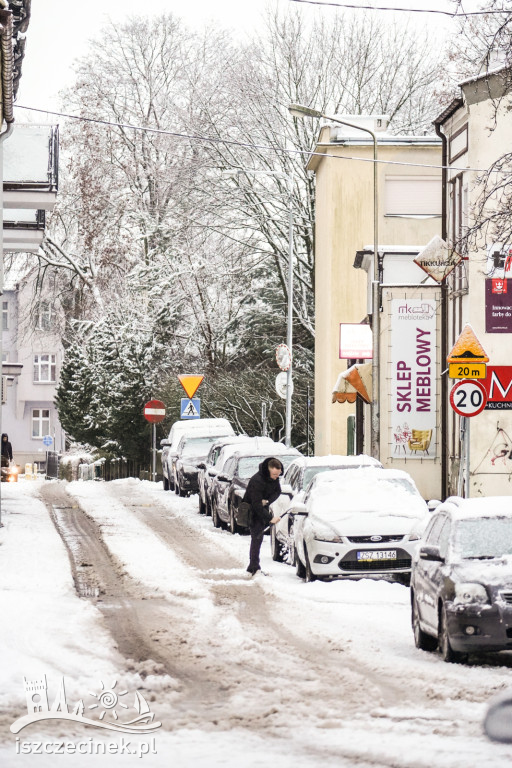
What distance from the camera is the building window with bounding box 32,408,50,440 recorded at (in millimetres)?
98312

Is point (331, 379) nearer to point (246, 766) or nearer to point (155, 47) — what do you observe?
point (155, 47)

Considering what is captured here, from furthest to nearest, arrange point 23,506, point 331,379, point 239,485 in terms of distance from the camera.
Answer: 1. point 331,379
2. point 23,506
3. point 239,485

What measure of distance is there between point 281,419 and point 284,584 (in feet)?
114

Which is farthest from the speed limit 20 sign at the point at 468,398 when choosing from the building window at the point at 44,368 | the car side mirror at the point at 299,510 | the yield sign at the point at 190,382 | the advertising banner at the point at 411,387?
the building window at the point at 44,368

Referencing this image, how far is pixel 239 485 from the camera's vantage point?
26.6 m

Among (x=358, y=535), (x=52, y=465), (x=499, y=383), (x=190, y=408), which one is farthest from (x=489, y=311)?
(x=52, y=465)

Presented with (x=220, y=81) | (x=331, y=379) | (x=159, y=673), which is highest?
(x=220, y=81)

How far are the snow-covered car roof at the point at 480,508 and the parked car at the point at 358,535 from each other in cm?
416

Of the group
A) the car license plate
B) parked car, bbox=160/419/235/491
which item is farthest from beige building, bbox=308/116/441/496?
the car license plate

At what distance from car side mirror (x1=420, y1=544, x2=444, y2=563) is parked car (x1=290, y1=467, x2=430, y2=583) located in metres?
4.54

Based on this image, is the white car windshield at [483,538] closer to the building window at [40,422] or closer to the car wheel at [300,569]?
the car wheel at [300,569]

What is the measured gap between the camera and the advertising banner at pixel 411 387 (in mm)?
34125

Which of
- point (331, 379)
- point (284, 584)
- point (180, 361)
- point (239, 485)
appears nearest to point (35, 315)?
point (180, 361)

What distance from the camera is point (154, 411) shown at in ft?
167
